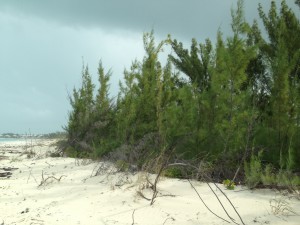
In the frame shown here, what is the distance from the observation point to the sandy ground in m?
4.46

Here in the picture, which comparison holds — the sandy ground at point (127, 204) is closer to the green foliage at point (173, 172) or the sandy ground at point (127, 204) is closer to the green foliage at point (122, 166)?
the green foliage at point (122, 166)

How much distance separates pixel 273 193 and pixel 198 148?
10.7 feet

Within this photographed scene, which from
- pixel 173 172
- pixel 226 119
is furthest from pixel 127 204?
pixel 226 119

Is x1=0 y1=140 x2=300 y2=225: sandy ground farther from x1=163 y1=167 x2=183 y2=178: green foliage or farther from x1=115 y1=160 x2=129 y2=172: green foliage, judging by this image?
x1=163 y1=167 x2=183 y2=178: green foliage

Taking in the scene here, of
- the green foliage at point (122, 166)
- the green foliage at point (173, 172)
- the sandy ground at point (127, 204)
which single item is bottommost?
the sandy ground at point (127, 204)

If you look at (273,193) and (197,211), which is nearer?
(197,211)

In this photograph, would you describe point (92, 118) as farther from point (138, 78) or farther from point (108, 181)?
point (108, 181)

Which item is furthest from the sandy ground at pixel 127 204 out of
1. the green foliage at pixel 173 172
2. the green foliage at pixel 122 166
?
the green foliage at pixel 173 172

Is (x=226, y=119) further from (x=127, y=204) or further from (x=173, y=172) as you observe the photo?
(x=127, y=204)

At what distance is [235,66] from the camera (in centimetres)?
809

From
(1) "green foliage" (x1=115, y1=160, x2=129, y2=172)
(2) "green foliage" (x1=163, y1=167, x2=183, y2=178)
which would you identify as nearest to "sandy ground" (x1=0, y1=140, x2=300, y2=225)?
(1) "green foliage" (x1=115, y1=160, x2=129, y2=172)

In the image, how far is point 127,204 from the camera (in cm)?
505

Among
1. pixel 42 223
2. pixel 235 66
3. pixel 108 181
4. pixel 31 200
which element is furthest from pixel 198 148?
pixel 42 223

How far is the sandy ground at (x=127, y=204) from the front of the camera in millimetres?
4461
